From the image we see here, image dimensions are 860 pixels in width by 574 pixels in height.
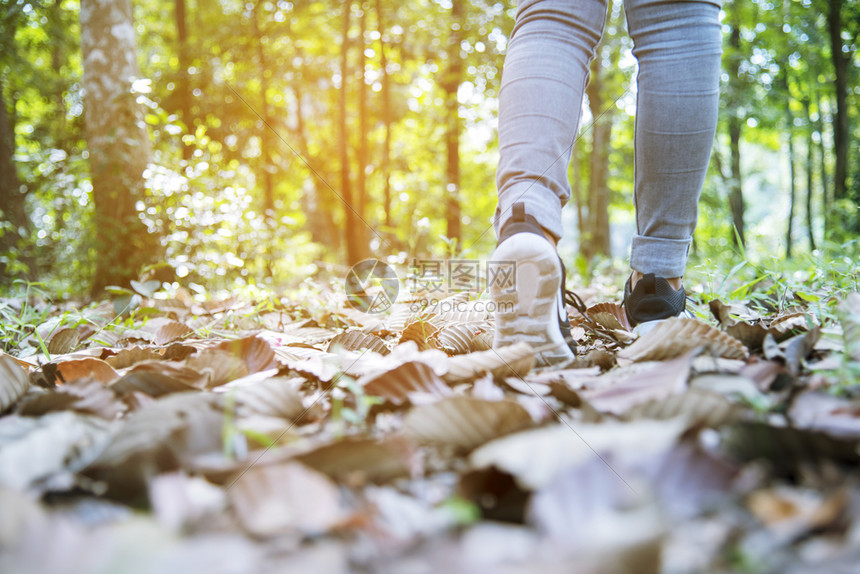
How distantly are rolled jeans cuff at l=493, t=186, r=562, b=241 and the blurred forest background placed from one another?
0.78 meters

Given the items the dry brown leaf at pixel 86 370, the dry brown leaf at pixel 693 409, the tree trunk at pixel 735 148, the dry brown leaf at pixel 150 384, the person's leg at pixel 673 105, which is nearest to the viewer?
the dry brown leaf at pixel 693 409

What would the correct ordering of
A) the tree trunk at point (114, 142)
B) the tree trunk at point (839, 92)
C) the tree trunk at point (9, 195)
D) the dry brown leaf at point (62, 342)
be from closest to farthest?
the dry brown leaf at point (62, 342) < the tree trunk at point (114, 142) < the tree trunk at point (9, 195) < the tree trunk at point (839, 92)

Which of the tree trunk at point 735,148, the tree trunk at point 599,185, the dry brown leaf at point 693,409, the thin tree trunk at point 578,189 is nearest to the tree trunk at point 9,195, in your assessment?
the dry brown leaf at point 693,409

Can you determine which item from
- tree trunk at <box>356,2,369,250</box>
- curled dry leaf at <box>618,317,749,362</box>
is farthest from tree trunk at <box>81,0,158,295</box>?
tree trunk at <box>356,2,369,250</box>

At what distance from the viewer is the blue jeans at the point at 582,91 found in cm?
127

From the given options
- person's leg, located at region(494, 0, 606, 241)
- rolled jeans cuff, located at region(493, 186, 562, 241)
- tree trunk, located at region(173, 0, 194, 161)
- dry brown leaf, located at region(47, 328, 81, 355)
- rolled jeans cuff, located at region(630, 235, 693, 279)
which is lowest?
dry brown leaf, located at region(47, 328, 81, 355)

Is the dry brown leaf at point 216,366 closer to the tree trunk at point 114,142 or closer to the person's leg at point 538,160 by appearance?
the person's leg at point 538,160

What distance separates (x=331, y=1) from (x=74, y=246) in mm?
5612

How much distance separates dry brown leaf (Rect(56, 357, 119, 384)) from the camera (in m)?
1.09

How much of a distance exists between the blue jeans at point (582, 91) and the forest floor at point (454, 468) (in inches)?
17.9

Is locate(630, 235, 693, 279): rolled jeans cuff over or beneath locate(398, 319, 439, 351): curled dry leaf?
over

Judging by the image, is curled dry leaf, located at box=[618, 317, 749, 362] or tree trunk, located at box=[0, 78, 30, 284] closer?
curled dry leaf, located at box=[618, 317, 749, 362]

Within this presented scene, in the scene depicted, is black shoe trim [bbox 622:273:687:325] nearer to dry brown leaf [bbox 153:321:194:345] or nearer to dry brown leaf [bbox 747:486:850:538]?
dry brown leaf [bbox 747:486:850:538]

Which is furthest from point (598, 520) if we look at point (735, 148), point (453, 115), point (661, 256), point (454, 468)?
point (735, 148)
